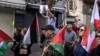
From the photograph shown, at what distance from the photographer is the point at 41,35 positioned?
1059 cm

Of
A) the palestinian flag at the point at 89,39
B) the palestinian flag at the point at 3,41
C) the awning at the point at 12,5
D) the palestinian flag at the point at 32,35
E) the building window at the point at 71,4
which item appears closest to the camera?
the palestinian flag at the point at 89,39

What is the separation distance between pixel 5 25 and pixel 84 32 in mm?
16051

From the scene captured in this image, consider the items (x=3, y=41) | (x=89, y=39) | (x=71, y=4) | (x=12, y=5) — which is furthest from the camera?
(x=71, y=4)

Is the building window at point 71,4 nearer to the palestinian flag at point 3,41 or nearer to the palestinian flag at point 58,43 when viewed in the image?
the palestinian flag at point 3,41

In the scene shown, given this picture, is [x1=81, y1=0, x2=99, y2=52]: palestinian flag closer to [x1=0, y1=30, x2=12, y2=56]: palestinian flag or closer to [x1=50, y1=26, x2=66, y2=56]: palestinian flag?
[x1=50, y1=26, x2=66, y2=56]: palestinian flag

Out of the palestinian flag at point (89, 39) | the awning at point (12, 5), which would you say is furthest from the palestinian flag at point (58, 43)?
the awning at point (12, 5)

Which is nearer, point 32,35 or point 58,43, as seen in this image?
point 58,43

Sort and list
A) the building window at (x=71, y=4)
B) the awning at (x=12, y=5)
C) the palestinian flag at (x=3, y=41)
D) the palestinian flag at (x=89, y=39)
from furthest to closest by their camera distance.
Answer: the building window at (x=71, y=4), the awning at (x=12, y=5), the palestinian flag at (x=3, y=41), the palestinian flag at (x=89, y=39)

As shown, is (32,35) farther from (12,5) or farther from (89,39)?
(12,5)

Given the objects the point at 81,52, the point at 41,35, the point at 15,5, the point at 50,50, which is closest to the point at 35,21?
the point at 41,35

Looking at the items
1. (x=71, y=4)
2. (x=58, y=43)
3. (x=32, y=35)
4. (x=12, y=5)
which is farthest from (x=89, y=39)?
(x=71, y=4)

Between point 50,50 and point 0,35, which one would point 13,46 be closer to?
point 0,35

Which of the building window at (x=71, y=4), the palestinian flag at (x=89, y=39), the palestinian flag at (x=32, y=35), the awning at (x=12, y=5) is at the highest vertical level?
the palestinian flag at (x=89, y=39)

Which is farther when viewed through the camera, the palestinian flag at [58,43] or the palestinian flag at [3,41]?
the palestinian flag at [3,41]
